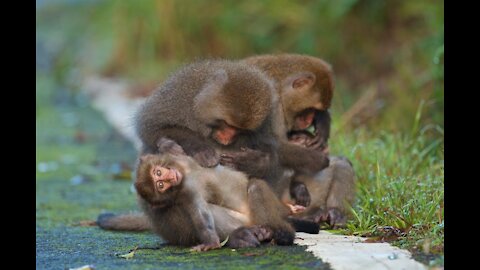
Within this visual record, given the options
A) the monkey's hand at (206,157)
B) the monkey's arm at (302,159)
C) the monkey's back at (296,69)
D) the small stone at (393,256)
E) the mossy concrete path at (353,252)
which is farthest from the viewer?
the monkey's back at (296,69)

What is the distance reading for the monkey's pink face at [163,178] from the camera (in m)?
5.91

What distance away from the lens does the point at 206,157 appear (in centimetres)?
632

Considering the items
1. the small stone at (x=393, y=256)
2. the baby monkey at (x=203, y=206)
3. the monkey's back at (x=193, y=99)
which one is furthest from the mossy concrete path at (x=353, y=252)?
the monkey's back at (x=193, y=99)

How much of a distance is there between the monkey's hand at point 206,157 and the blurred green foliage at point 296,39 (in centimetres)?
418

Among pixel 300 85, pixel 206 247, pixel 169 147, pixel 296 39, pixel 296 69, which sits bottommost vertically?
pixel 206 247

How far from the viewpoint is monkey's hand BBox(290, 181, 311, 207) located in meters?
7.38

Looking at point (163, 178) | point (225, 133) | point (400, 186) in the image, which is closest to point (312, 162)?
point (400, 186)

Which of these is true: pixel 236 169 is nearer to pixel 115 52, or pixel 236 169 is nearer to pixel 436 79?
pixel 436 79

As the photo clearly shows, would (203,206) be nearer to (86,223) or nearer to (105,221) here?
(105,221)

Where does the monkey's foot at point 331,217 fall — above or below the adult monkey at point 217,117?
below

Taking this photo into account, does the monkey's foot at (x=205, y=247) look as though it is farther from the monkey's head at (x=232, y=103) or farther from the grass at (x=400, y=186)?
the grass at (x=400, y=186)

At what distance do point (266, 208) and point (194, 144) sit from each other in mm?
715

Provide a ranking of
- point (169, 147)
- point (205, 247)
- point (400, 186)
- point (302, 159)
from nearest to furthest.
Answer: point (205, 247) < point (169, 147) < point (400, 186) < point (302, 159)
